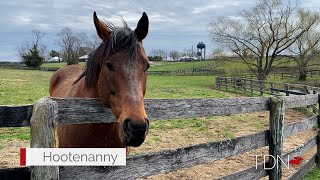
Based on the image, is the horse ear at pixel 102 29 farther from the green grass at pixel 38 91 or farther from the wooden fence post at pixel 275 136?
the green grass at pixel 38 91

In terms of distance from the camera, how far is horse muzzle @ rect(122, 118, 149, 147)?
2.19 metres

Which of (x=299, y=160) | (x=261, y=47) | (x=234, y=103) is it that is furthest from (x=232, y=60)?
(x=234, y=103)

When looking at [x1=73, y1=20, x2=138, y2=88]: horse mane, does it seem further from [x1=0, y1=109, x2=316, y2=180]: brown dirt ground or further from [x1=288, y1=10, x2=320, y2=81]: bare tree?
[x1=288, y1=10, x2=320, y2=81]: bare tree

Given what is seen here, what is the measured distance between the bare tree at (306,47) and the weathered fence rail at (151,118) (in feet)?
114

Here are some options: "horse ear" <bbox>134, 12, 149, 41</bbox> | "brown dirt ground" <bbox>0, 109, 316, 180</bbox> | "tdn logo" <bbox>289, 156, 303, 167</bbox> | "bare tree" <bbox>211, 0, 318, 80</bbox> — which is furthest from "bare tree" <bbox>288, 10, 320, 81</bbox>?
"horse ear" <bbox>134, 12, 149, 41</bbox>

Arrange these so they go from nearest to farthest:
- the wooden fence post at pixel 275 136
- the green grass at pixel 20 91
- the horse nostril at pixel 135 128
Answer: the horse nostril at pixel 135 128, the wooden fence post at pixel 275 136, the green grass at pixel 20 91

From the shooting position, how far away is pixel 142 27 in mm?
2830

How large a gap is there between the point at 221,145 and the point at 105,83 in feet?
5.76

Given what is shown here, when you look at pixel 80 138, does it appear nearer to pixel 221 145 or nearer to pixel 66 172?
pixel 66 172

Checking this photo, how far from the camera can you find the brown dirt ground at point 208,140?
6.09m

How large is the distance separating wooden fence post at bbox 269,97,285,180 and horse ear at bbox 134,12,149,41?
2.55 meters

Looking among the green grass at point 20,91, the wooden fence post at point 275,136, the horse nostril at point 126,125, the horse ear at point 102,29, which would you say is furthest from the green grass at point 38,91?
the horse nostril at point 126,125

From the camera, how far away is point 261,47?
35969mm

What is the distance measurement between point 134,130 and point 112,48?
789mm
